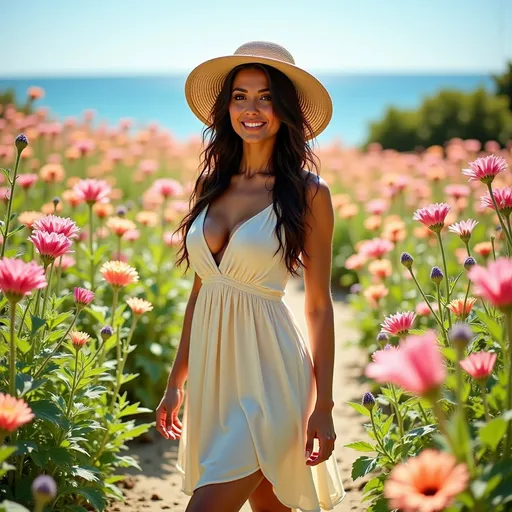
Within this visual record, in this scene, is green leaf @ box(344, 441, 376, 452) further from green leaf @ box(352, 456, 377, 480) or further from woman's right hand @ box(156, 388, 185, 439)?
woman's right hand @ box(156, 388, 185, 439)

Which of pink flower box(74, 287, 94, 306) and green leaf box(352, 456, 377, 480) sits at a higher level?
pink flower box(74, 287, 94, 306)

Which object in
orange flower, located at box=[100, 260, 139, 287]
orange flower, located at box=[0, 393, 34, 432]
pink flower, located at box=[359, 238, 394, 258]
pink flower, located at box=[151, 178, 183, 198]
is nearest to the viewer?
orange flower, located at box=[0, 393, 34, 432]

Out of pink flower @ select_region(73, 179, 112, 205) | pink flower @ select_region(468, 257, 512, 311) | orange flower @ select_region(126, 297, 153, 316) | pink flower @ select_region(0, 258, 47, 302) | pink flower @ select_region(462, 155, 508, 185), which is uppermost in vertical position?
pink flower @ select_region(73, 179, 112, 205)

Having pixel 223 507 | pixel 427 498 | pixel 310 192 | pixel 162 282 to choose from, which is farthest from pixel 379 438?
pixel 162 282

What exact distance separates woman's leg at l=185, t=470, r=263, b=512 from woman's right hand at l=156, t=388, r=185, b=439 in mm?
351

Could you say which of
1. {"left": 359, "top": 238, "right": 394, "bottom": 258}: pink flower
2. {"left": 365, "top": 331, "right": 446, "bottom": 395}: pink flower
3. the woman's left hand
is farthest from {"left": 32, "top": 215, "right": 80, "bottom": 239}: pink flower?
{"left": 359, "top": 238, "right": 394, "bottom": 258}: pink flower

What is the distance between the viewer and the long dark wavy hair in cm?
221

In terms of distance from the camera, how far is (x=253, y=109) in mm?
2328

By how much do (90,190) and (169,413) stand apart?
3.36 feet

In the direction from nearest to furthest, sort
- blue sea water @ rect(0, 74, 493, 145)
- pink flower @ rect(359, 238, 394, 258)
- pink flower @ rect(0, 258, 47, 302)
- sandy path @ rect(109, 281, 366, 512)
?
pink flower @ rect(0, 258, 47, 302)
sandy path @ rect(109, 281, 366, 512)
pink flower @ rect(359, 238, 394, 258)
blue sea water @ rect(0, 74, 493, 145)

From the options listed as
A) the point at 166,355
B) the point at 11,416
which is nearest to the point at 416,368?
the point at 11,416

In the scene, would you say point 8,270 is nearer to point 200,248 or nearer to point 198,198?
point 200,248

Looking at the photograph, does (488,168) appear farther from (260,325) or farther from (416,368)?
(416,368)

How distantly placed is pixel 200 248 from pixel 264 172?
1.19ft
